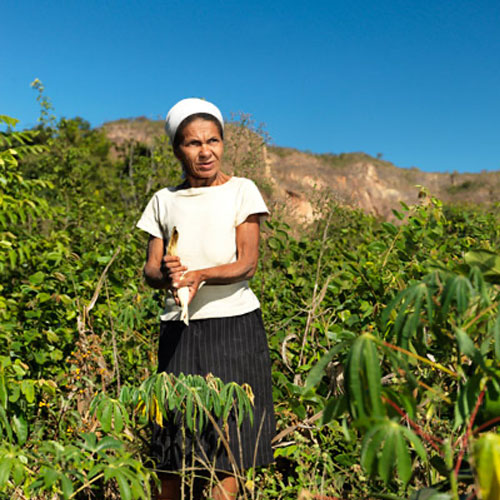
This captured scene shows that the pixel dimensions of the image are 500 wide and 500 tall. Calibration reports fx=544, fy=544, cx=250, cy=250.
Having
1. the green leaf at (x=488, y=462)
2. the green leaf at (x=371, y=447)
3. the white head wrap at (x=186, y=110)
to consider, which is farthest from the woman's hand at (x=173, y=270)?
the green leaf at (x=488, y=462)

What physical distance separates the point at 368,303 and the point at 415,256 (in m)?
0.28

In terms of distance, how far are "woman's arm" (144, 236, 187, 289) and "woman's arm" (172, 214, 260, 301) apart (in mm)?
28

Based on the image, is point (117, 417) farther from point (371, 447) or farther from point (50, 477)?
point (371, 447)

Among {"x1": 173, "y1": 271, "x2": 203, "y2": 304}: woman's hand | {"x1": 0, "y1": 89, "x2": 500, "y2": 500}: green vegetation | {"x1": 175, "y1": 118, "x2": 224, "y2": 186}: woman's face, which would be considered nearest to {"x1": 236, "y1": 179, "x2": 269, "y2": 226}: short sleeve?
{"x1": 175, "y1": 118, "x2": 224, "y2": 186}: woman's face

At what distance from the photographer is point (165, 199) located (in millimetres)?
1909

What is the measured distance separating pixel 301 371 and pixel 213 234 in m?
0.86

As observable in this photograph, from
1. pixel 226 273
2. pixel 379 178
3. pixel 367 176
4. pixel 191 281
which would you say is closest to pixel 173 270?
pixel 191 281

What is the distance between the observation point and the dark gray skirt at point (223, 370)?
176 centimetres

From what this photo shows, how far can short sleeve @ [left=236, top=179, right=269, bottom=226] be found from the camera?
1.78 meters

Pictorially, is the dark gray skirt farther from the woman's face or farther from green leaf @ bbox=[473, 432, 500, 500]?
Answer: green leaf @ bbox=[473, 432, 500, 500]

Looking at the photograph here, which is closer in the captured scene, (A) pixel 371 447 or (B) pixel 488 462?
(B) pixel 488 462

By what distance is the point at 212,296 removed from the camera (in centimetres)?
180

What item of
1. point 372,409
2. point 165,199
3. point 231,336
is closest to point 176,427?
point 231,336

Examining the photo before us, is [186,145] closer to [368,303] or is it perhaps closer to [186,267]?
[186,267]
